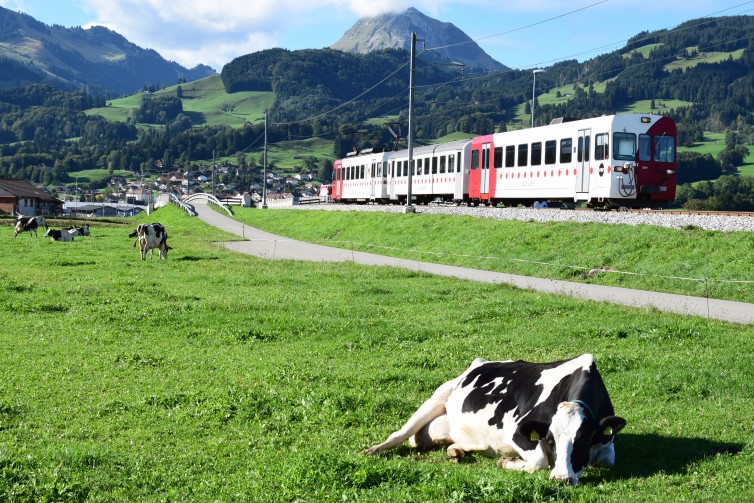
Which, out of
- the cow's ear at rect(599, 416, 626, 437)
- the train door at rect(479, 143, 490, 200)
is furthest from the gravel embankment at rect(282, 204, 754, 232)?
the cow's ear at rect(599, 416, 626, 437)

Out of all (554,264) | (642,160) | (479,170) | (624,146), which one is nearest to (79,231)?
(479,170)

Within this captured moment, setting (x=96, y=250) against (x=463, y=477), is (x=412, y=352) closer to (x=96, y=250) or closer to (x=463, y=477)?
(x=463, y=477)

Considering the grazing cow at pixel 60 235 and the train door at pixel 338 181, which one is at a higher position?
the train door at pixel 338 181

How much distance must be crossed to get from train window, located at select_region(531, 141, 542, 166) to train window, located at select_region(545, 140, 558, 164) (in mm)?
567

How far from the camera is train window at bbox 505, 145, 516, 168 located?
40062 mm

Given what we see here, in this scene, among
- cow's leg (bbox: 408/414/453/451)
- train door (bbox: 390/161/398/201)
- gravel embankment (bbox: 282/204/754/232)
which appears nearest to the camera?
cow's leg (bbox: 408/414/453/451)

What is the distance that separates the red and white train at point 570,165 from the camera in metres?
32.5

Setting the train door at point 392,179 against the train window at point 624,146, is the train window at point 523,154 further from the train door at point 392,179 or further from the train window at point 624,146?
the train door at point 392,179

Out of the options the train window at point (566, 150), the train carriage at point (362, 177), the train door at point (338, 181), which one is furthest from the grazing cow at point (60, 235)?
→ the train door at point (338, 181)

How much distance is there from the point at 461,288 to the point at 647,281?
20.1 feet

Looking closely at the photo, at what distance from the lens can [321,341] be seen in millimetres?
14562

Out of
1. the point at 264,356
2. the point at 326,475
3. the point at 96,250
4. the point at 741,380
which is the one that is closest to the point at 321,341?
the point at 264,356

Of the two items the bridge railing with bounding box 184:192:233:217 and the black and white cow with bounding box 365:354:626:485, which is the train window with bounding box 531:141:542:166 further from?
the bridge railing with bounding box 184:192:233:217

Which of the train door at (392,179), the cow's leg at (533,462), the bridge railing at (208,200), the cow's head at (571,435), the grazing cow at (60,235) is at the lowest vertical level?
the grazing cow at (60,235)
